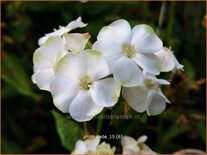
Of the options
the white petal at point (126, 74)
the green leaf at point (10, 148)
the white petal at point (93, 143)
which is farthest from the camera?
the green leaf at point (10, 148)

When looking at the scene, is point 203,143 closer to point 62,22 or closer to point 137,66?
point 62,22

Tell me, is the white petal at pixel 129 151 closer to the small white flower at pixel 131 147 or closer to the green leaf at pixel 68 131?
the small white flower at pixel 131 147

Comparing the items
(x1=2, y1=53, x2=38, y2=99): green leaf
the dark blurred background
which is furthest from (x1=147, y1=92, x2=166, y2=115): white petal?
(x1=2, y1=53, x2=38, y2=99): green leaf

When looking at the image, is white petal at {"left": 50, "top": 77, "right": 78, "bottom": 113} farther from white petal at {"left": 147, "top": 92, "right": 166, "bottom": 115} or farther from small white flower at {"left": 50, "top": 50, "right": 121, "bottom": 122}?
white petal at {"left": 147, "top": 92, "right": 166, "bottom": 115}

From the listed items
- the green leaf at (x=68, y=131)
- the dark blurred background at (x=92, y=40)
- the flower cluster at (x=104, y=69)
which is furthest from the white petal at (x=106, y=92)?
the dark blurred background at (x=92, y=40)

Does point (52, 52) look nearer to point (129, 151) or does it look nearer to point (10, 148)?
point (129, 151)

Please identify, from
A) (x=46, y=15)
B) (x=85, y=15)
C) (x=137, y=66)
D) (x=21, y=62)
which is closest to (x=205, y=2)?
(x=85, y=15)

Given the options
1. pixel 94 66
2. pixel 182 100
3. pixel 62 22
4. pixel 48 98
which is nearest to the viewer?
pixel 94 66

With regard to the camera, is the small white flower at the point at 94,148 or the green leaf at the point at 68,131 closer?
the small white flower at the point at 94,148
